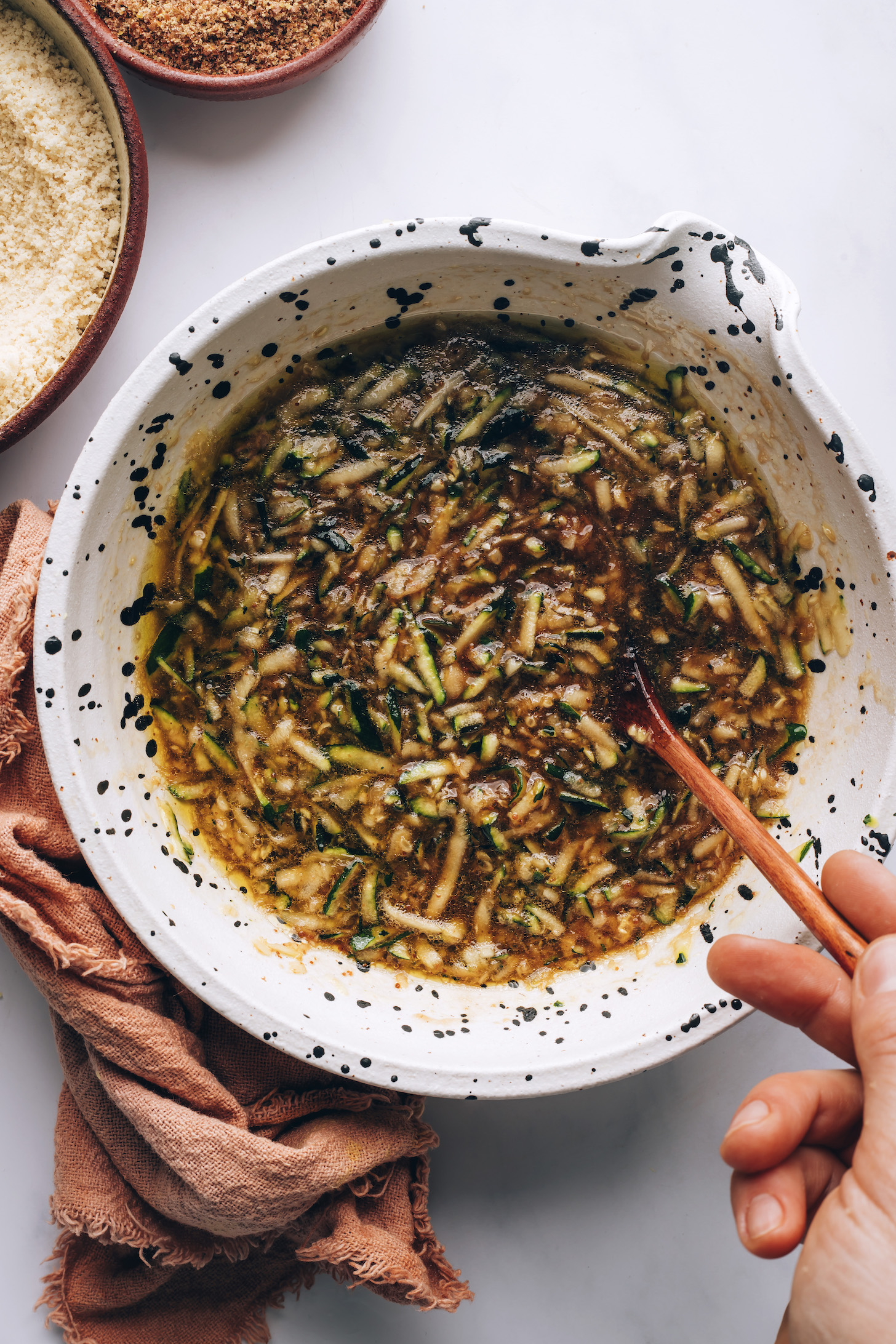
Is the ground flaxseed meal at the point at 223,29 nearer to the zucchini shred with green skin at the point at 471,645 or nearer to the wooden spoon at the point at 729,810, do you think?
the zucchini shred with green skin at the point at 471,645

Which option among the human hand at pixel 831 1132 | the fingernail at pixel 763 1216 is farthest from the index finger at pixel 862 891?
the fingernail at pixel 763 1216

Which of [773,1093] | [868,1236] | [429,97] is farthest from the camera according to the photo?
[429,97]

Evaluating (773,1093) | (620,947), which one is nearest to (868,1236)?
(773,1093)

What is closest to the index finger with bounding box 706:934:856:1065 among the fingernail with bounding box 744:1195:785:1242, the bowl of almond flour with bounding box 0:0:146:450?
the fingernail with bounding box 744:1195:785:1242

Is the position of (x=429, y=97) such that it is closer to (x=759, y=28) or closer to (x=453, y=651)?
(x=759, y=28)

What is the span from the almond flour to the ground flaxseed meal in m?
0.18

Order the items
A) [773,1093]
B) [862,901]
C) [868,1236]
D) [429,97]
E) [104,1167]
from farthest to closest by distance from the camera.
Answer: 1. [429,97]
2. [104,1167]
3. [862,901]
4. [773,1093]
5. [868,1236]

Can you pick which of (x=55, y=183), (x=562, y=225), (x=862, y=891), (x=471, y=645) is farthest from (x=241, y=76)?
(x=862, y=891)

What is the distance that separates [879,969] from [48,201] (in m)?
2.41

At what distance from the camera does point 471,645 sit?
2.20m

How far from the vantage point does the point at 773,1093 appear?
5.30 feet

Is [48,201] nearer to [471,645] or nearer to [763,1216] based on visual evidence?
[471,645]

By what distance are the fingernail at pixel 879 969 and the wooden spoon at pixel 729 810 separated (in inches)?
3.6

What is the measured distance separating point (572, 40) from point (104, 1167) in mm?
3016
